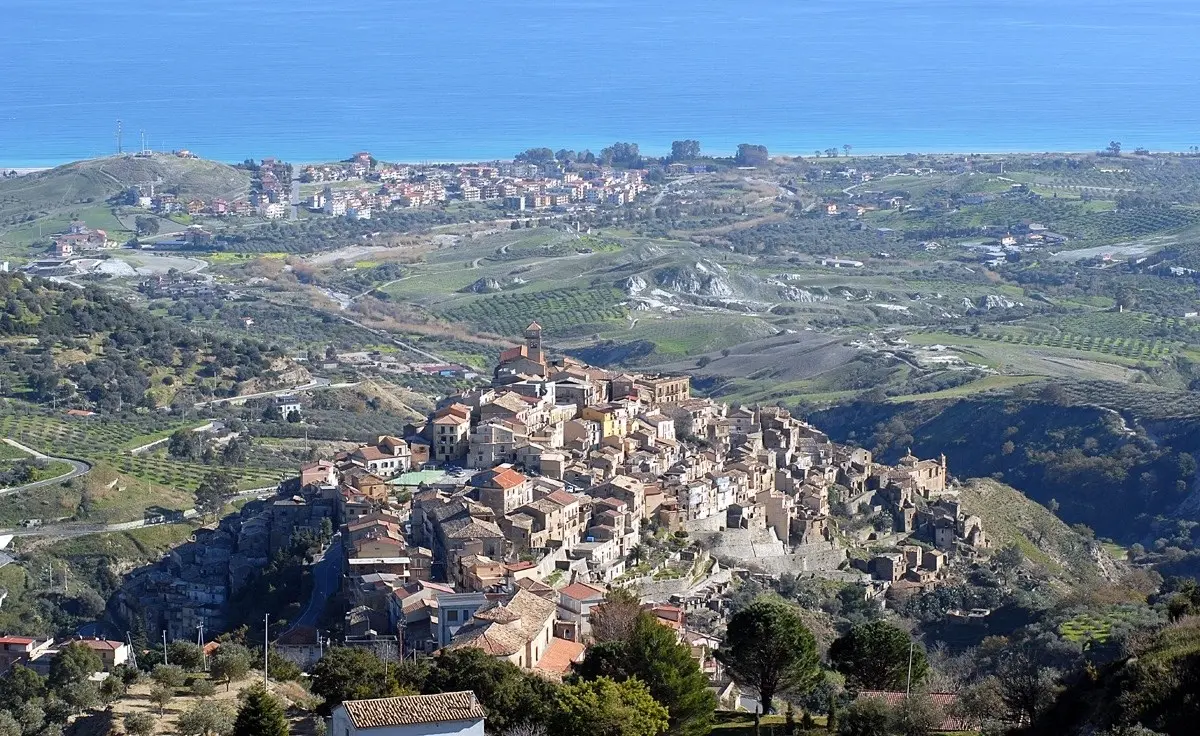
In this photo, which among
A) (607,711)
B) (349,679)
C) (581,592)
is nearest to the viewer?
(607,711)

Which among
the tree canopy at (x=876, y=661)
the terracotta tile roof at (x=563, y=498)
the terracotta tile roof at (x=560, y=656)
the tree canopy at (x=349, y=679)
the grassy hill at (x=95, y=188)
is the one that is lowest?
the terracotta tile roof at (x=560, y=656)

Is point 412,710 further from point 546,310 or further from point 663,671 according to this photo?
point 546,310

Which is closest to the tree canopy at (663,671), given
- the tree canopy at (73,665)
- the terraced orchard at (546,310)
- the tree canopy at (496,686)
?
the tree canopy at (496,686)

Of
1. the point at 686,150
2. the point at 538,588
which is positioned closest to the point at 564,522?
the point at 538,588

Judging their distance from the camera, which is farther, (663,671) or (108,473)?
(108,473)

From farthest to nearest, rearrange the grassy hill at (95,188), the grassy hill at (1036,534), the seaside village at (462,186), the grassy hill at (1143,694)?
the seaside village at (462,186) → the grassy hill at (95,188) → the grassy hill at (1036,534) → the grassy hill at (1143,694)

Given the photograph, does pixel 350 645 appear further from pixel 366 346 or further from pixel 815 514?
pixel 366 346

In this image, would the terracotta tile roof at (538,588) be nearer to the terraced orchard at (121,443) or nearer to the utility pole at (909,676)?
the utility pole at (909,676)
